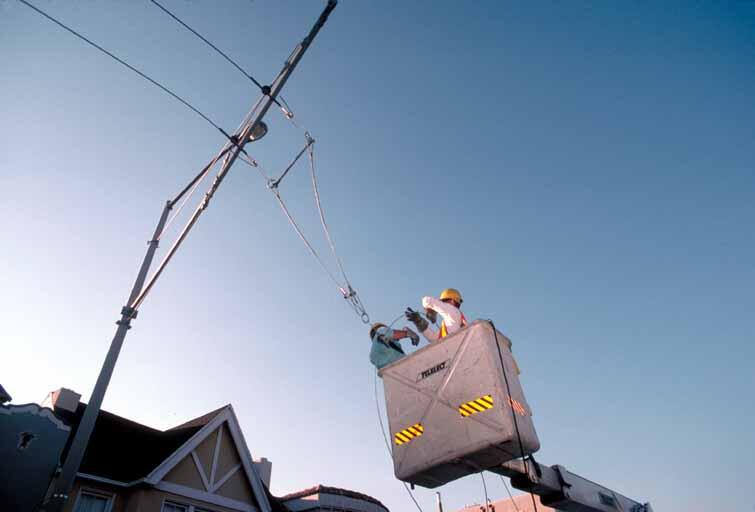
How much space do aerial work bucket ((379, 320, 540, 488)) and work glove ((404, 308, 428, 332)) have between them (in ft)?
3.22

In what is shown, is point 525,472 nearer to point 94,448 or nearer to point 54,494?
point 54,494

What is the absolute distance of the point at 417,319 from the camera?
25.5ft

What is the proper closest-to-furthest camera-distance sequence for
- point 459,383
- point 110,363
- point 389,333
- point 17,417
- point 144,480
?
point 17,417 → point 459,383 → point 110,363 → point 389,333 → point 144,480

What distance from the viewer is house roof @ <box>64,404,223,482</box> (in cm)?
1362

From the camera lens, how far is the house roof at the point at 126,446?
44.7 feet

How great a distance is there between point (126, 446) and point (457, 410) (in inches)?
546

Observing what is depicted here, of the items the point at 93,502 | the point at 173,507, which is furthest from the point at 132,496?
the point at 173,507

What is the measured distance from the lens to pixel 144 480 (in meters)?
13.3

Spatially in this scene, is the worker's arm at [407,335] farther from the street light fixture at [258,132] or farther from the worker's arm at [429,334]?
the street light fixture at [258,132]

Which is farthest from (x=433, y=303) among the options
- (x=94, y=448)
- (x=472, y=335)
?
(x=94, y=448)

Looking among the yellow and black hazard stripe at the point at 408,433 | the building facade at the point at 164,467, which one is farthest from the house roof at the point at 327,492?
the yellow and black hazard stripe at the point at 408,433

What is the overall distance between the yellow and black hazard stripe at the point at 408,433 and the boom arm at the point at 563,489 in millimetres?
1375

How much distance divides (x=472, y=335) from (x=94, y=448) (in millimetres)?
13405

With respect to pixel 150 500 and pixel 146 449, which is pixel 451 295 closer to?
pixel 150 500
